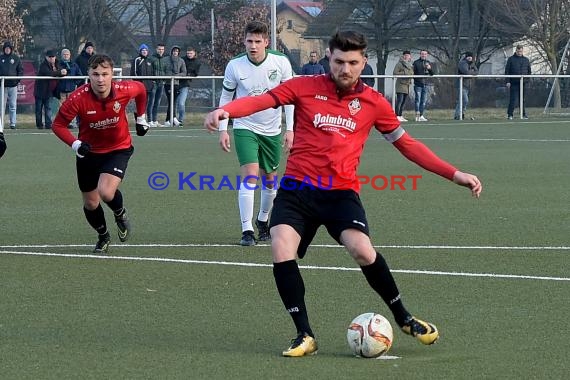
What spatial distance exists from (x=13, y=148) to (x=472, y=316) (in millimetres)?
16244

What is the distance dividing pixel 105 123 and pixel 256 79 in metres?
1.41

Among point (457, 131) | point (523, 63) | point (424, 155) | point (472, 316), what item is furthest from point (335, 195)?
point (523, 63)

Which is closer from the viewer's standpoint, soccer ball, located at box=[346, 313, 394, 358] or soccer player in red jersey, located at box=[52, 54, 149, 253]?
soccer ball, located at box=[346, 313, 394, 358]

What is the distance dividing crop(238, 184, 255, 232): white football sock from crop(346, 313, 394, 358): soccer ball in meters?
4.33

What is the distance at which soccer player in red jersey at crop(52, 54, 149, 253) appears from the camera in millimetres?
10141

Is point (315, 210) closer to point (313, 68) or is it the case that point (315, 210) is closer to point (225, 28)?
point (313, 68)

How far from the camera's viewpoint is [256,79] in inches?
427

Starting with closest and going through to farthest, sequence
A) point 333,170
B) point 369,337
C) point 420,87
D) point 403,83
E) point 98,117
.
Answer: point 369,337 → point 333,170 → point 98,117 → point 420,87 → point 403,83

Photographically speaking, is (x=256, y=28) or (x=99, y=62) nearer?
(x=99, y=62)

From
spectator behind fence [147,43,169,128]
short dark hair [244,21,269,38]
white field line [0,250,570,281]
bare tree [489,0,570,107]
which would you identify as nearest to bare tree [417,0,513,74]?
bare tree [489,0,570,107]

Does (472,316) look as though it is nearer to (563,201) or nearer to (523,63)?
(563,201)

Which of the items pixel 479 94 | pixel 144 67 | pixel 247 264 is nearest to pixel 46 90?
pixel 144 67

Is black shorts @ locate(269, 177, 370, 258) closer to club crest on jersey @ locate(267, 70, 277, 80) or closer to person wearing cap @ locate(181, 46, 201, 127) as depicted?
club crest on jersey @ locate(267, 70, 277, 80)

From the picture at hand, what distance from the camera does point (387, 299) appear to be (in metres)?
6.75
